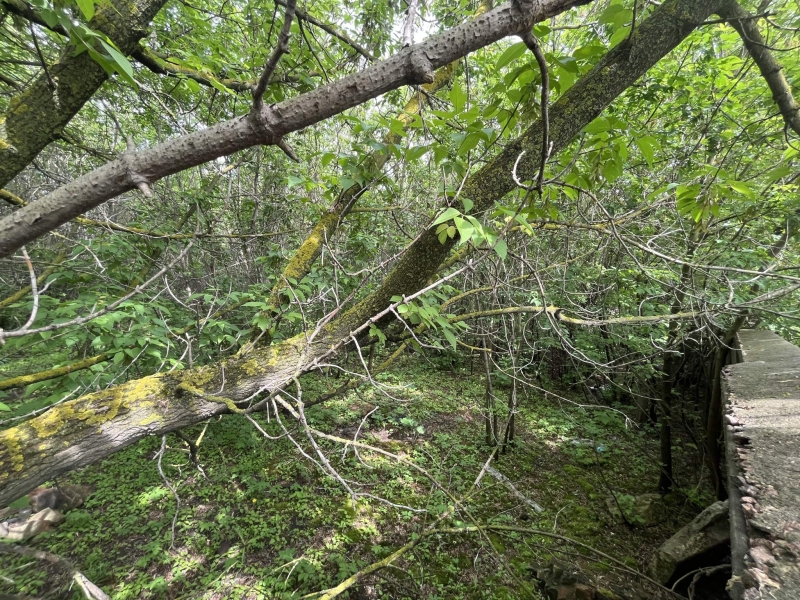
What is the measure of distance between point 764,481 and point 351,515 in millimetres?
3169

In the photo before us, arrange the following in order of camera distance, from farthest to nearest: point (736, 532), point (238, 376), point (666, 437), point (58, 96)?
point (666, 437) < point (238, 376) < point (58, 96) < point (736, 532)

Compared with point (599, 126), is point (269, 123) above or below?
above

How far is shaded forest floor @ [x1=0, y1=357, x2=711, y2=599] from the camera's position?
8.65 ft

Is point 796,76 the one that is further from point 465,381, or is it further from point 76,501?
point 76,501

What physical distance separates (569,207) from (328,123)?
326 centimetres

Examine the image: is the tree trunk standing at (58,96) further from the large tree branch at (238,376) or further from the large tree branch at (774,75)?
the large tree branch at (774,75)

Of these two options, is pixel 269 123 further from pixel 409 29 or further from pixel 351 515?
pixel 351 515

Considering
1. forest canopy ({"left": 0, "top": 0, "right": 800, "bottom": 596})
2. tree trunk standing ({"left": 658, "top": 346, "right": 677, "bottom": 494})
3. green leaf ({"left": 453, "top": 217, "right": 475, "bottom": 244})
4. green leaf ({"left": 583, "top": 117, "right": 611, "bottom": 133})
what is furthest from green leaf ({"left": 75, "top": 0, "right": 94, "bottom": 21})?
tree trunk standing ({"left": 658, "top": 346, "right": 677, "bottom": 494})

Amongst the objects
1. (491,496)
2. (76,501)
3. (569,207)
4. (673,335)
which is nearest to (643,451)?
(673,335)

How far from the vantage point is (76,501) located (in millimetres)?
3170

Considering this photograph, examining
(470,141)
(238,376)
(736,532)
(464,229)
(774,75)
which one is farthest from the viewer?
(238,376)

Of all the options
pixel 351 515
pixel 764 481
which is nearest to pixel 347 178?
pixel 764 481

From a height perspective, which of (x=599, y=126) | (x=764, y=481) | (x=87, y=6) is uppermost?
(x=87, y=6)

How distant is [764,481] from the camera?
45.6 inches
